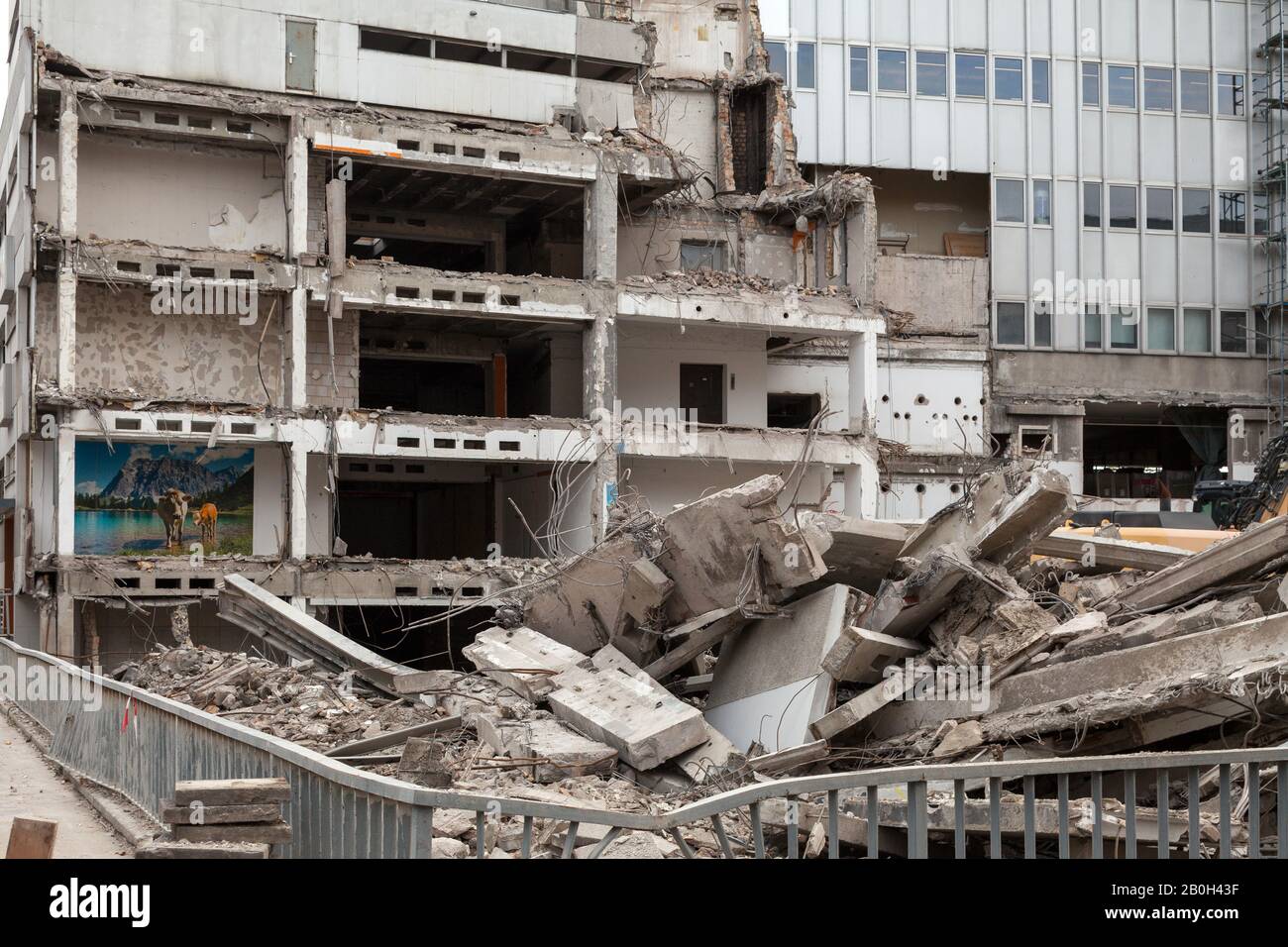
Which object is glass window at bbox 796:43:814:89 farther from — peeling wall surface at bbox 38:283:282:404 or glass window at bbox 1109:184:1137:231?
peeling wall surface at bbox 38:283:282:404

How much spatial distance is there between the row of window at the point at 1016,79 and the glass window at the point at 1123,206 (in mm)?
2610

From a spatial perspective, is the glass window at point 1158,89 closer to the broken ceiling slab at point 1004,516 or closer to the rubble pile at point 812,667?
the rubble pile at point 812,667

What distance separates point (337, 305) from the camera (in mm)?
29047

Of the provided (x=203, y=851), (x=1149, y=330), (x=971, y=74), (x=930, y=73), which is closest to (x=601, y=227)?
(x=930, y=73)

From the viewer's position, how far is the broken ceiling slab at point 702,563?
1306 centimetres

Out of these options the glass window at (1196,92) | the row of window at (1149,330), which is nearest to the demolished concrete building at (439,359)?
the row of window at (1149,330)

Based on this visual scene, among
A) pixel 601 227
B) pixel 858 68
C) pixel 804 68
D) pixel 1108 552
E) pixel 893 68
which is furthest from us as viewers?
pixel 893 68

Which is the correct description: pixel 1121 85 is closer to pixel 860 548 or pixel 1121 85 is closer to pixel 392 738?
pixel 860 548

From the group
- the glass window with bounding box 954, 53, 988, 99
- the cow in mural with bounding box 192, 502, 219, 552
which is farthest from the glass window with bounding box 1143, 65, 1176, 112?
the cow in mural with bounding box 192, 502, 219, 552

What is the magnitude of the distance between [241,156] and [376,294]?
4.49m

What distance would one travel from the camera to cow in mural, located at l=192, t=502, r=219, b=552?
29453 mm

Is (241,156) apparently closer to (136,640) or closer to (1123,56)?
(136,640)

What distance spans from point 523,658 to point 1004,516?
190 inches

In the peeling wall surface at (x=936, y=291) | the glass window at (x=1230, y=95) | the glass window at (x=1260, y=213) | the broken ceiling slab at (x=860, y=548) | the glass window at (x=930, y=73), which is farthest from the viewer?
the glass window at (x=1230, y=95)
